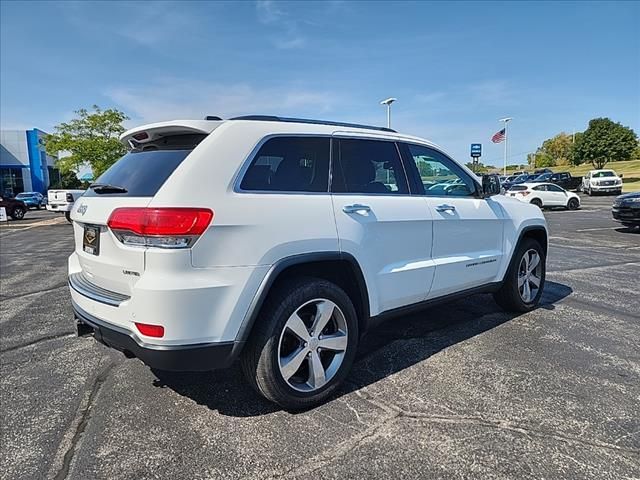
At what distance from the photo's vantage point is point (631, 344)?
4.07m

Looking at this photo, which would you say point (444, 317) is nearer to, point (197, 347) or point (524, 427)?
point (524, 427)

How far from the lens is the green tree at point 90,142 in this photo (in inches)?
1117

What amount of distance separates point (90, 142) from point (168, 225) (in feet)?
98.2

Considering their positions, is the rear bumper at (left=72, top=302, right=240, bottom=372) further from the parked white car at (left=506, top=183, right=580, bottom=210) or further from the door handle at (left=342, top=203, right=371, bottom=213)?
the parked white car at (left=506, top=183, right=580, bottom=210)

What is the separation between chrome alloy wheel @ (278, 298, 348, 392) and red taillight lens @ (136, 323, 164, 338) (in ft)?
2.38

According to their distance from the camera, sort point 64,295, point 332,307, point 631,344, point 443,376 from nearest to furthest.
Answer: point 332,307
point 443,376
point 631,344
point 64,295

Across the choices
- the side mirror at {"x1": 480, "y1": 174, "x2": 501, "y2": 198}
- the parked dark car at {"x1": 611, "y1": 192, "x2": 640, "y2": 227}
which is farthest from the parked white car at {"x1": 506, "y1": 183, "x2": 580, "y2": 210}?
the side mirror at {"x1": 480, "y1": 174, "x2": 501, "y2": 198}

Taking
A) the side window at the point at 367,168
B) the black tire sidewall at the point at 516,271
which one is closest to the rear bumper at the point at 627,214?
the black tire sidewall at the point at 516,271

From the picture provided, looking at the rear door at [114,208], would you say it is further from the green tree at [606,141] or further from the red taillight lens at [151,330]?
the green tree at [606,141]

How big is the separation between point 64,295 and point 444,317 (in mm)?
4977

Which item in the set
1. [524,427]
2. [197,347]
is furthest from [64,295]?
[524,427]

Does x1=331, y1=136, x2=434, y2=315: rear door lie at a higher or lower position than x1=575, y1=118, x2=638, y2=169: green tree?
lower

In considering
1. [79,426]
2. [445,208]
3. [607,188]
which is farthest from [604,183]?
[79,426]

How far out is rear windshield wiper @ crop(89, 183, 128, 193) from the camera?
2.87 metres
